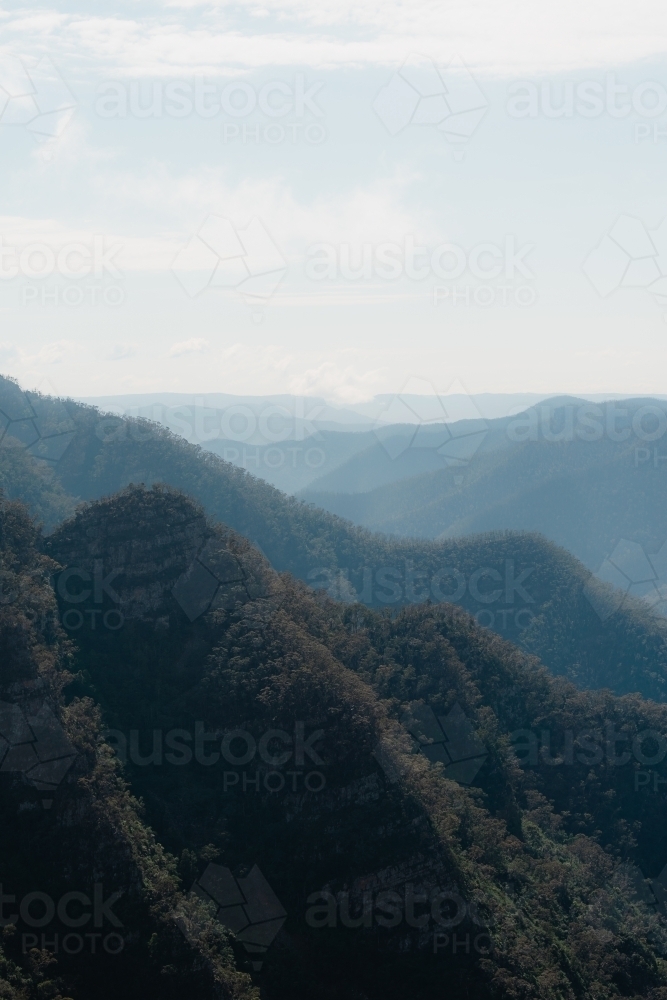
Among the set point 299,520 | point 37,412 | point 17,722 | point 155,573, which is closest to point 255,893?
point 17,722

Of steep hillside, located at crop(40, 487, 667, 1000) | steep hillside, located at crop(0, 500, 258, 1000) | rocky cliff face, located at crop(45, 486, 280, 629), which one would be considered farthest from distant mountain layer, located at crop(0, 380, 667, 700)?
steep hillside, located at crop(0, 500, 258, 1000)

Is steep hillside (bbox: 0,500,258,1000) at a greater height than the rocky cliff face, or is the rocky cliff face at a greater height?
the rocky cliff face

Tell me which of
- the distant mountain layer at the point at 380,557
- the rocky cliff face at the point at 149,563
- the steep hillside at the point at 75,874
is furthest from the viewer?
the distant mountain layer at the point at 380,557

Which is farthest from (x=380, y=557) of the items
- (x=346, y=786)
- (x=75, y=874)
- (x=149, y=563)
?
(x=75, y=874)

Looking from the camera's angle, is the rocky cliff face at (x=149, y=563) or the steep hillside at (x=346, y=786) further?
the rocky cliff face at (x=149, y=563)

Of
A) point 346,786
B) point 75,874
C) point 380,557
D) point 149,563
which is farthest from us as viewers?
point 380,557

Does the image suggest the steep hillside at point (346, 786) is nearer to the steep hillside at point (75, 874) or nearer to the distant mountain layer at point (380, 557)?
the steep hillside at point (75, 874)

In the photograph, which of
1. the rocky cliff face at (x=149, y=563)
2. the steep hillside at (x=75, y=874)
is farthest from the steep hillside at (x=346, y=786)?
the steep hillside at (x=75, y=874)

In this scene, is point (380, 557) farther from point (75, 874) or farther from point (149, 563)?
point (75, 874)

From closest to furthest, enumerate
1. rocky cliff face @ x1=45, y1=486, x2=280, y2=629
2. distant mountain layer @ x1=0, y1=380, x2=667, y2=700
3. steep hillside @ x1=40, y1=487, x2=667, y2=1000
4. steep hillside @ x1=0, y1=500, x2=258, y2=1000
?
steep hillside @ x1=0, y1=500, x2=258, y2=1000
steep hillside @ x1=40, y1=487, x2=667, y2=1000
rocky cliff face @ x1=45, y1=486, x2=280, y2=629
distant mountain layer @ x1=0, y1=380, x2=667, y2=700

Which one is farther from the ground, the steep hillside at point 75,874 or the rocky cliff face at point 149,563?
the rocky cliff face at point 149,563

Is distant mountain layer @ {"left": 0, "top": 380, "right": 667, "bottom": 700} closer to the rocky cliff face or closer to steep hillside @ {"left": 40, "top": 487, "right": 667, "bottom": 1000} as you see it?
steep hillside @ {"left": 40, "top": 487, "right": 667, "bottom": 1000}
